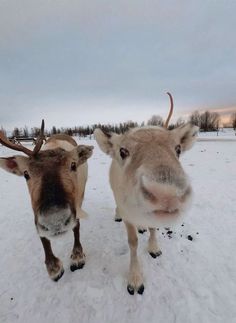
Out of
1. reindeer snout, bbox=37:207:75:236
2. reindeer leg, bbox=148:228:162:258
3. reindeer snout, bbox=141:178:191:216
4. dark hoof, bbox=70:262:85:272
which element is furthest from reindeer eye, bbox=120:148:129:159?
dark hoof, bbox=70:262:85:272

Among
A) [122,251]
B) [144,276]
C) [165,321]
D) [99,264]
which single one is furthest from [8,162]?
[165,321]

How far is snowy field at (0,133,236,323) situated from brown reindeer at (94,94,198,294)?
0.35 metres

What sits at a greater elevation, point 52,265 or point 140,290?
point 52,265

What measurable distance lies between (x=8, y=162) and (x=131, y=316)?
2.93 meters

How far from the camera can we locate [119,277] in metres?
3.66

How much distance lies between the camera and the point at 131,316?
3020 millimetres

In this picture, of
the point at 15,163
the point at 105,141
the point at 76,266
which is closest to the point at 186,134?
the point at 105,141

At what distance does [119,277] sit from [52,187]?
1989 millimetres

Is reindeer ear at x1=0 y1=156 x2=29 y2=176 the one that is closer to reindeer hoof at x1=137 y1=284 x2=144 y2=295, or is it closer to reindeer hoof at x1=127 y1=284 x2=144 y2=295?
reindeer hoof at x1=127 y1=284 x2=144 y2=295

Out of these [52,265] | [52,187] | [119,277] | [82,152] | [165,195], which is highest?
[82,152]

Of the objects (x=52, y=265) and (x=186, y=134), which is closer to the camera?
(x=186, y=134)

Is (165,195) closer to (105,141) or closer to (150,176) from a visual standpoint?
(150,176)

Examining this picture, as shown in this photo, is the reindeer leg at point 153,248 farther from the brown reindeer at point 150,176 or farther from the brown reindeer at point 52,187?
the brown reindeer at point 52,187

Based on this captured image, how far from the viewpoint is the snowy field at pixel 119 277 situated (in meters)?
3.08
